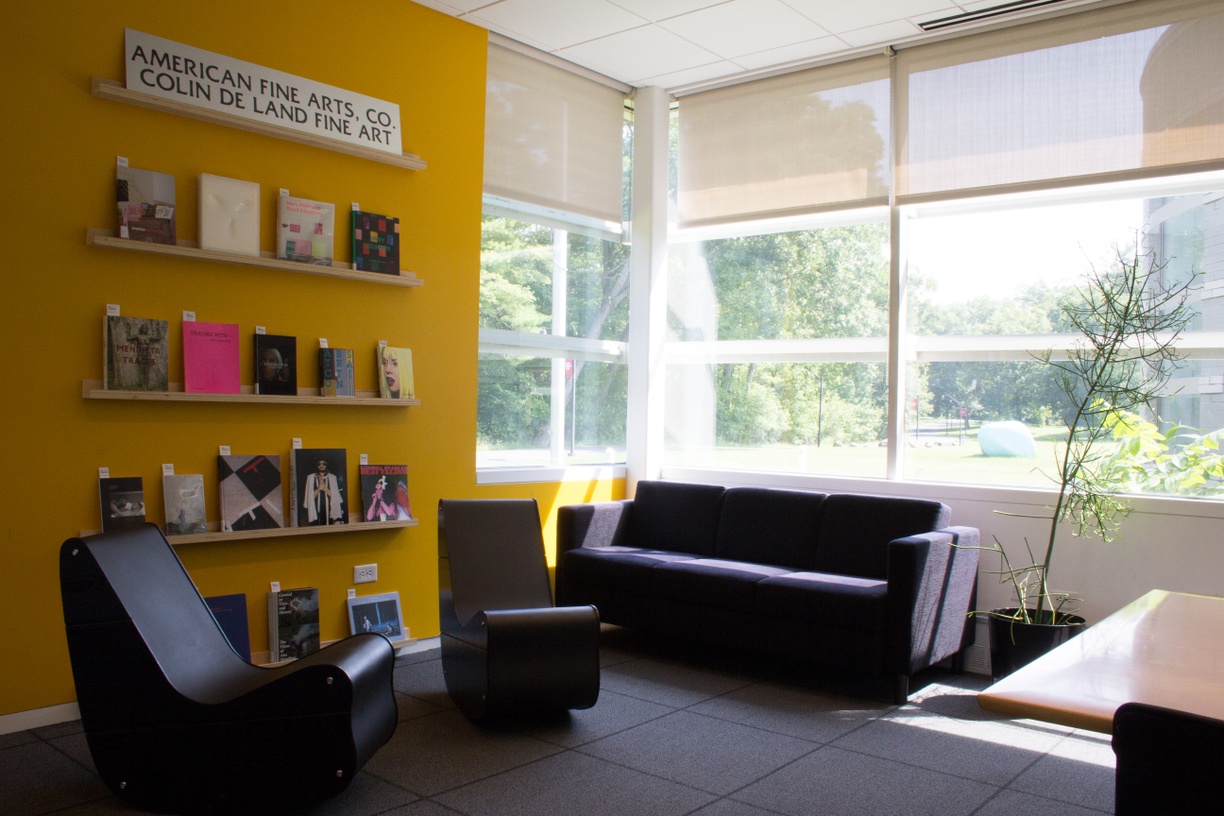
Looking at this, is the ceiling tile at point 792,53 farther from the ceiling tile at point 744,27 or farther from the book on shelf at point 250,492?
the book on shelf at point 250,492

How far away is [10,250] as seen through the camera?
3.68 m

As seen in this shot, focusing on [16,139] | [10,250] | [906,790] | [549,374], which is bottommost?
[906,790]

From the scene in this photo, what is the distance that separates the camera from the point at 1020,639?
177 inches

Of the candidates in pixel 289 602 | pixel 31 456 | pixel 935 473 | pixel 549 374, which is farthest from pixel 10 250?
pixel 935 473

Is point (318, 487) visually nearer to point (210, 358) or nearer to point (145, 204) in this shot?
point (210, 358)

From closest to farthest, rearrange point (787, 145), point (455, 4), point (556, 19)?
1. point (455, 4)
2. point (556, 19)
3. point (787, 145)

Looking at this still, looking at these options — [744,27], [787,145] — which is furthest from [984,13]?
[787,145]

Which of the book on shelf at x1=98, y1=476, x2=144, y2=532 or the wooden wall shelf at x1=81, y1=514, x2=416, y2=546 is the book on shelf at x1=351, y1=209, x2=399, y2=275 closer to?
the wooden wall shelf at x1=81, y1=514, x2=416, y2=546

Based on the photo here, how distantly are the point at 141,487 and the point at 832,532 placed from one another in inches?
135

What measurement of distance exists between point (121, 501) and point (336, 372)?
3.71ft

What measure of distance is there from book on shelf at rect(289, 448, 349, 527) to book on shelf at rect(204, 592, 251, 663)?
437 millimetres

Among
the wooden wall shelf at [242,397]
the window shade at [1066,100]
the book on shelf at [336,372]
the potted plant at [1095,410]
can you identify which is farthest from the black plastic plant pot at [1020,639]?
the book on shelf at [336,372]

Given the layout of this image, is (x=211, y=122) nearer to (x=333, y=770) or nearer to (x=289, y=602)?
(x=289, y=602)

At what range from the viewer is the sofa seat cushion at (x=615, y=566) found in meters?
5.16
